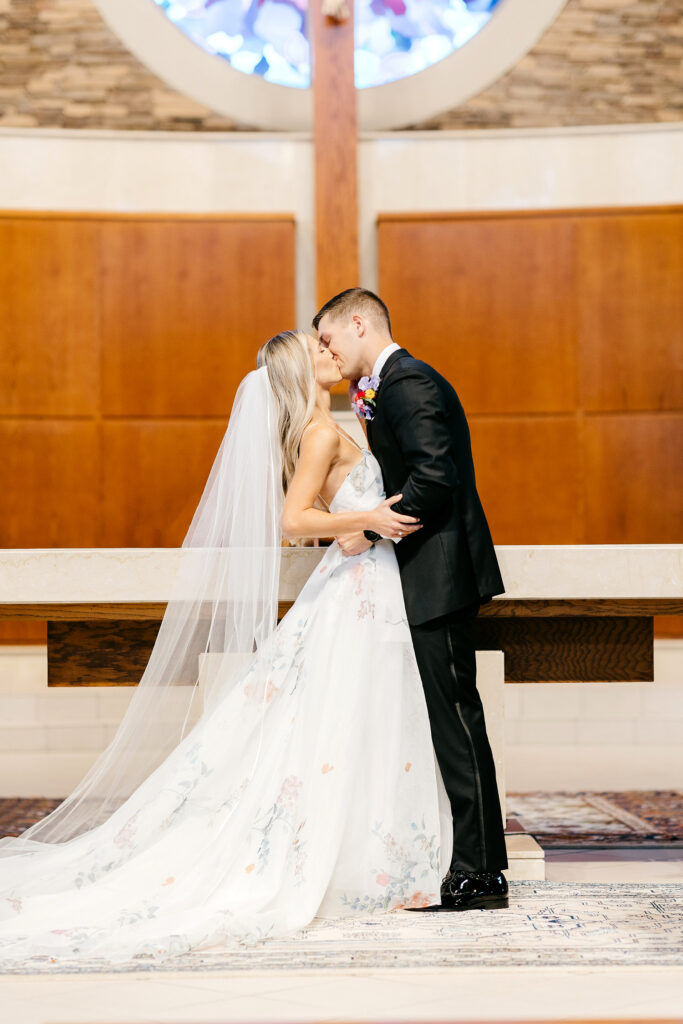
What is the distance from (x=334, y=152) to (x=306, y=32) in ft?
4.09

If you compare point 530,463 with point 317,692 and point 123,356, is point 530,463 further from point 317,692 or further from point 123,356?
point 317,692

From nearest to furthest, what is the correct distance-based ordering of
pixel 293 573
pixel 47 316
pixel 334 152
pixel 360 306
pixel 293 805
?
pixel 293 805 → pixel 360 306 → pixel 293 573 → pixel 334 152 → pixel 47 316

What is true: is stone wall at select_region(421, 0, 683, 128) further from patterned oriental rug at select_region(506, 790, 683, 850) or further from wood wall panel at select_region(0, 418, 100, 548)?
patterned oriental rug at select_region(506, 790, 683, 850)

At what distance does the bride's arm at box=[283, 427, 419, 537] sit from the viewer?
277cm

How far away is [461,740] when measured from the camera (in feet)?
9.11

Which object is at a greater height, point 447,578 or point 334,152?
point 334,152

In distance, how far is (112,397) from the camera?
706 centimetres

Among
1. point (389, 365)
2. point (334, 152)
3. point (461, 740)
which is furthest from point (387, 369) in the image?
point (334, 152)

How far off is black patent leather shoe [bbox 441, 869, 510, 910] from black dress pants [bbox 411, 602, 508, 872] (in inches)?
0.8

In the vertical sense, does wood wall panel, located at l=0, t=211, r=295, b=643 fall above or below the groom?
above

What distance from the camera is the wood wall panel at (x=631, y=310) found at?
703 centimetres

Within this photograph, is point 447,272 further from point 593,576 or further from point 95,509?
point 593,576

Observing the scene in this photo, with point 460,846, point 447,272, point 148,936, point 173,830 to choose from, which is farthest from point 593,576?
point 447,272

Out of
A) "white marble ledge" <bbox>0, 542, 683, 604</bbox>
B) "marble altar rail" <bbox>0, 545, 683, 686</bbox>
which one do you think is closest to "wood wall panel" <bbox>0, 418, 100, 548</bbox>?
"marble altar rail" <bbox>0, 545, 683, 686</bbox>
